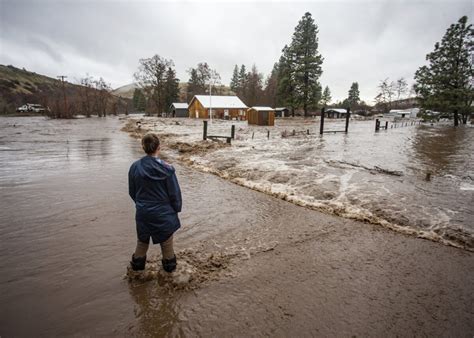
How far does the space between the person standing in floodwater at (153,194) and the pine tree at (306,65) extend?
5214 cm

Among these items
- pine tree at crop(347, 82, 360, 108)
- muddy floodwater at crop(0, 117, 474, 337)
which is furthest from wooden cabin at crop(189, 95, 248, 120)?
pine tree at crop(347, 82, 360, 108)

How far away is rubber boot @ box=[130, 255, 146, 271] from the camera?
325cm

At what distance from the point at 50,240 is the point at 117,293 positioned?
84.6 inches

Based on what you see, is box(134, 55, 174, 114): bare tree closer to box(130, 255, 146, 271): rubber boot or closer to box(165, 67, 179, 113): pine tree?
box(165, 67, 179, 113): pine tree

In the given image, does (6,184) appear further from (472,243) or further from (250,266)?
(472,243)

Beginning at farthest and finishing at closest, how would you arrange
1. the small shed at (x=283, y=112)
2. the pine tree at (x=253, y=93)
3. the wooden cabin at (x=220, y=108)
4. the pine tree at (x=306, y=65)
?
the pine tree at (x=253, y=93) → the small shed at (x=283, y=112) → the wooden cabin at (x=220, y=108) → the pine tree at (x=306, y=65)

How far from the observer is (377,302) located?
3.08m

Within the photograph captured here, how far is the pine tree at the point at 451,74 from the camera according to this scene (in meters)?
29.9

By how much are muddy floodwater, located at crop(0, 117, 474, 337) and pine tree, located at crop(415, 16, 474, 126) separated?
3036 centimetres

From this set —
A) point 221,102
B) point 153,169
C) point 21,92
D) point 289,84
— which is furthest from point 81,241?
point 21,92

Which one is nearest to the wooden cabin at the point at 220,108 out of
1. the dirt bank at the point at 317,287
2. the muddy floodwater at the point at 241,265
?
the muddy floodwater at the point at 241,265

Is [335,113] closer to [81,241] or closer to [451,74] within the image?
[451,74]

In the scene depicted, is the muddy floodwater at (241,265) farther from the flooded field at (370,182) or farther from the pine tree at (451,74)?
the pine tree at (451,74)

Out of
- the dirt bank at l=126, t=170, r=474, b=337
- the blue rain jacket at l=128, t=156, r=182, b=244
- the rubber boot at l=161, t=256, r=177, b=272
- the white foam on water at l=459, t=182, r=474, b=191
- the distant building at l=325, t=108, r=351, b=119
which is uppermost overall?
the distant building at l=325, t=108, r=351, b=119
